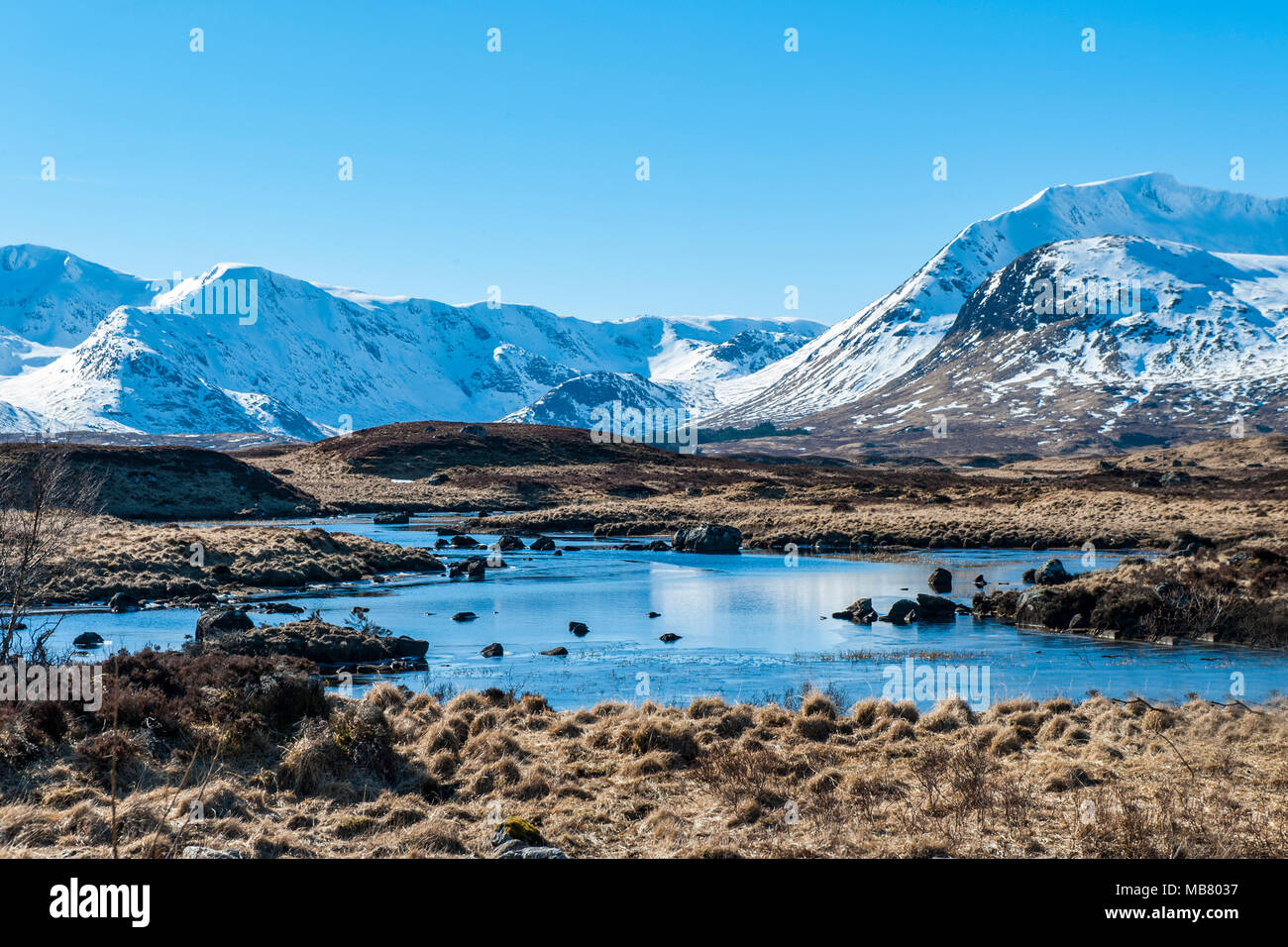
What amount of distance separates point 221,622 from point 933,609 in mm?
23401

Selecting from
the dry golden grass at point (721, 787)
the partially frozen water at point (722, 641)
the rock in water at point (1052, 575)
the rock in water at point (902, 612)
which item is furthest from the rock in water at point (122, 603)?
the rock in water at point (1052, 575)

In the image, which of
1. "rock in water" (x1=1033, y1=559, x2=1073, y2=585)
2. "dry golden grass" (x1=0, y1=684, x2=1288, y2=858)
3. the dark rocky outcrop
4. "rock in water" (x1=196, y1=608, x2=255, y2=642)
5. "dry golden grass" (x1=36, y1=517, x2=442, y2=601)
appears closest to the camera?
"dry golden grass" (x1=0, y1=684, x2=1288, y2=858)

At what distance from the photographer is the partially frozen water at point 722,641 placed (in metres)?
25.7

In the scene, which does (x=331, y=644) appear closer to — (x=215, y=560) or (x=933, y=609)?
(x=933, y=609)

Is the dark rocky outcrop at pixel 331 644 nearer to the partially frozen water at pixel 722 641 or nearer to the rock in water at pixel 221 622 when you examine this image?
the rock in water at pixel 221 622

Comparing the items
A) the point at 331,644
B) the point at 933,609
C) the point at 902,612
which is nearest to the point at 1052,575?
the point at 933,609

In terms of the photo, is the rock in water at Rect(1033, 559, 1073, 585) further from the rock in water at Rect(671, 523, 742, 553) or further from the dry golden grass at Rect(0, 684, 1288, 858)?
the rock in water at Rect(671, 523, 742, 553)

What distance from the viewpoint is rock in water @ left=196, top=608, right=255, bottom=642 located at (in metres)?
28.4

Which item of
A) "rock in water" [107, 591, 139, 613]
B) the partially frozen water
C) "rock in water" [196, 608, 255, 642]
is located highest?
"rock in water" [196, 608, 255, 642]

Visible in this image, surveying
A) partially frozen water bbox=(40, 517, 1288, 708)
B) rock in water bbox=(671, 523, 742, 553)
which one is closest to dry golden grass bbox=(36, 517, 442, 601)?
partially frozen water bbox=(40, 517, 1288, 708)

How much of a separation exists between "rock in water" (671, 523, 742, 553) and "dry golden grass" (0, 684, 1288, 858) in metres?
47.1
